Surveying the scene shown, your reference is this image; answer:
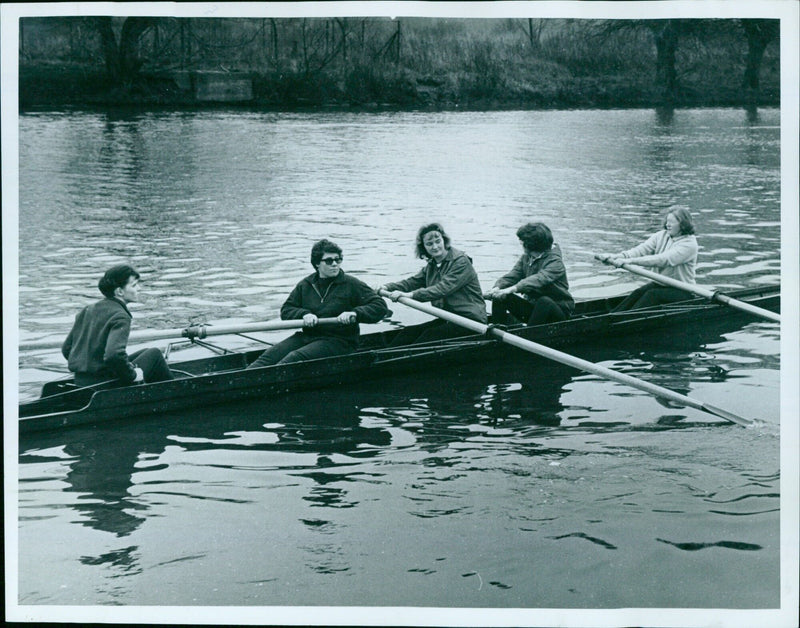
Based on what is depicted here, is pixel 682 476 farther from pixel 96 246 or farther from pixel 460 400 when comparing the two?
pixel 96 246

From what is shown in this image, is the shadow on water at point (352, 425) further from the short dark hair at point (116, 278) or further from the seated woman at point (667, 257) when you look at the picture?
the short dark hair at point (116, 278)

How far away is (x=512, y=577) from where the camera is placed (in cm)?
Result: 458

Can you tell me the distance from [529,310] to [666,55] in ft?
6.80

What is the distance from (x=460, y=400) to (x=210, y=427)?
1658 millimetres

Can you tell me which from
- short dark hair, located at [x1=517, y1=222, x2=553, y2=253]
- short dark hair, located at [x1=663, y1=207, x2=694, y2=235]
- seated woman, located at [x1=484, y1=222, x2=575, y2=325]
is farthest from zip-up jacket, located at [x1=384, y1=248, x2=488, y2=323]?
short dark hair, located at [x1=663, y1=207, x2=694, y2=235]

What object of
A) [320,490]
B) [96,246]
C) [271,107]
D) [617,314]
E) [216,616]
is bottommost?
[216,616]

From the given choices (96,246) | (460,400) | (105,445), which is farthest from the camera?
(96,246)

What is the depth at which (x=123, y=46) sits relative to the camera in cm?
580

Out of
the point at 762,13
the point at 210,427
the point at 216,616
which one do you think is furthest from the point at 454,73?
the point at 216,616

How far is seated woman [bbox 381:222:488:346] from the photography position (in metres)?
6.79

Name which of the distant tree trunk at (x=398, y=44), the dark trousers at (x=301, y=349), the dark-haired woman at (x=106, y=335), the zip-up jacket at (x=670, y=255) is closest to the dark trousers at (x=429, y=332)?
the dark trousers at (x=301, y=349)

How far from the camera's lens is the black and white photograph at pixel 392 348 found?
468cm

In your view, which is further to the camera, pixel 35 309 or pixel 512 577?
pixel 35 309

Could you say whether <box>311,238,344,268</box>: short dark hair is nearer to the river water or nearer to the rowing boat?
the rowing boat
